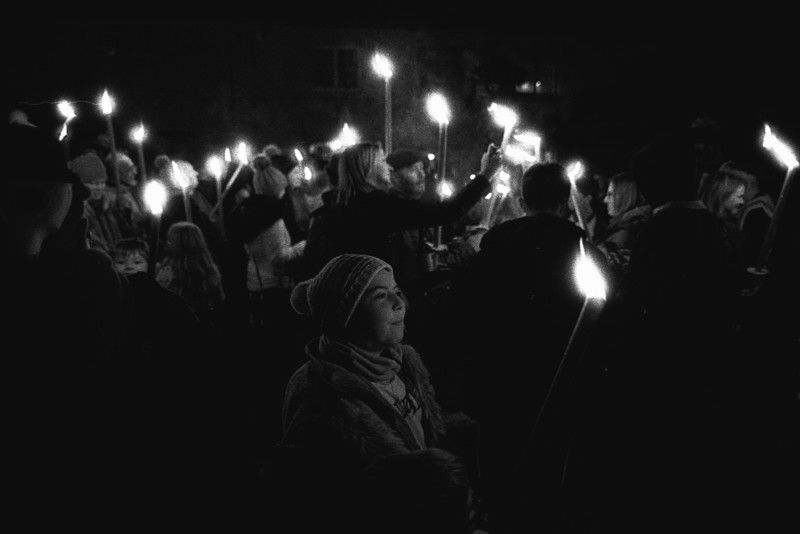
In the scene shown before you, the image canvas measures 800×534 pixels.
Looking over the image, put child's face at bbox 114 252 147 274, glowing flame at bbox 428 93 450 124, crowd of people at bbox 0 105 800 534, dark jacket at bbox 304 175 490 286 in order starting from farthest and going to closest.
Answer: child's face at bbox 114 252 147 274, glowing flame at bbox 428 93 450 124, dark jacket at bbox 304 175 490 286, crowd of people at bbox 0 105 800 534

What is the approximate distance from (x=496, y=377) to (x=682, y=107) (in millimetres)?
21185

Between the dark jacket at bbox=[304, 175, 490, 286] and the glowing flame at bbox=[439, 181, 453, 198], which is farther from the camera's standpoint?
the dark jacket at bbox=[304, 175, 490, 286]

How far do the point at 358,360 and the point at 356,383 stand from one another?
18cm

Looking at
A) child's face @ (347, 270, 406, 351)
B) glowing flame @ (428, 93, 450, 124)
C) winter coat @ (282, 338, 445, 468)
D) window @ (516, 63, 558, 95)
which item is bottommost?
winter coat @ (282, 338, 445, 468)

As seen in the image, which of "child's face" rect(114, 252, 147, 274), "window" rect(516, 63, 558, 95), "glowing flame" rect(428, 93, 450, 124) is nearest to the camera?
"glowing flame" rect(428, 93, 450, 124)

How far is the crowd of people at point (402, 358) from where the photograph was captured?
5.23ft

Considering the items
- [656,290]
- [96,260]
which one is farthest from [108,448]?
[656,290]

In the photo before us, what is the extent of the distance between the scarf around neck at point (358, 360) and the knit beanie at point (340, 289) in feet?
0.21

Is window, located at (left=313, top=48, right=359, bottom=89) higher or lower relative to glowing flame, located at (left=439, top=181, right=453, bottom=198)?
higher

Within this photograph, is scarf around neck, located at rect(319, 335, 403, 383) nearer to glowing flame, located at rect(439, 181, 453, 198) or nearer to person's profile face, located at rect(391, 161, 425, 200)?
glowing flame, located at rect(439, 181, 453, 198)

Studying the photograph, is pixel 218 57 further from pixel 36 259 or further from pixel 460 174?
pixel 36 259

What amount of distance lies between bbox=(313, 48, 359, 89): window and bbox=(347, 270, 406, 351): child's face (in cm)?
2678

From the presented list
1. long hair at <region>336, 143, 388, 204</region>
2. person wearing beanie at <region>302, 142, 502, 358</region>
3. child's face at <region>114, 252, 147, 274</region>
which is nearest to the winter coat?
person wearing beanie at <region>302, 142, 502, 358</region>

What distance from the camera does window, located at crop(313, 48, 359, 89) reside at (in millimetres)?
28328
